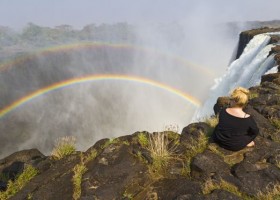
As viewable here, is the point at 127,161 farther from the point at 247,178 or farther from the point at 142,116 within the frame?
the point at 142,116

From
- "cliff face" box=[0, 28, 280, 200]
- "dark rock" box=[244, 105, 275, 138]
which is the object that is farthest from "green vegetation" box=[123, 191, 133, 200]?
"dark rock" box=[244, 105, 275, 138]

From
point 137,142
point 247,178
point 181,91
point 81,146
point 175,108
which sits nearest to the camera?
point 247,178

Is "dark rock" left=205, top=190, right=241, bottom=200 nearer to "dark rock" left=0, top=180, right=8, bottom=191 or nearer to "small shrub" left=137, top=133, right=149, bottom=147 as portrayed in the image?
"small shrub" left=137, top=133, right=149, bottom=147

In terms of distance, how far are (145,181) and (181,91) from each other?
4431 inches

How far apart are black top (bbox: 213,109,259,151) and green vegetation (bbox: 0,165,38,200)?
5299mm

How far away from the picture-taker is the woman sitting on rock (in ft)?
26.2

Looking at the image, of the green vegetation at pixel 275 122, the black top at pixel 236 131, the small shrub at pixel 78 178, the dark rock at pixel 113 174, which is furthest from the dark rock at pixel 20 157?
the green vegetation at pixel 275 122

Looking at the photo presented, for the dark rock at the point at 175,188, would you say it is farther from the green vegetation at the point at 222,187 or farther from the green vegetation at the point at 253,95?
the green vegetation at the point at 253,95

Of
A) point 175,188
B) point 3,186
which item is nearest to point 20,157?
point 3,186

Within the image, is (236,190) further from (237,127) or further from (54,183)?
(54,183)

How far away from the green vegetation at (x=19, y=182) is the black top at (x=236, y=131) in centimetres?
530

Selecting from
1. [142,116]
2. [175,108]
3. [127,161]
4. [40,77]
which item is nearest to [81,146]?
[142,116]

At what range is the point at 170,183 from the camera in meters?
7.03

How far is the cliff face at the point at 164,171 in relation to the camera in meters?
6.65
